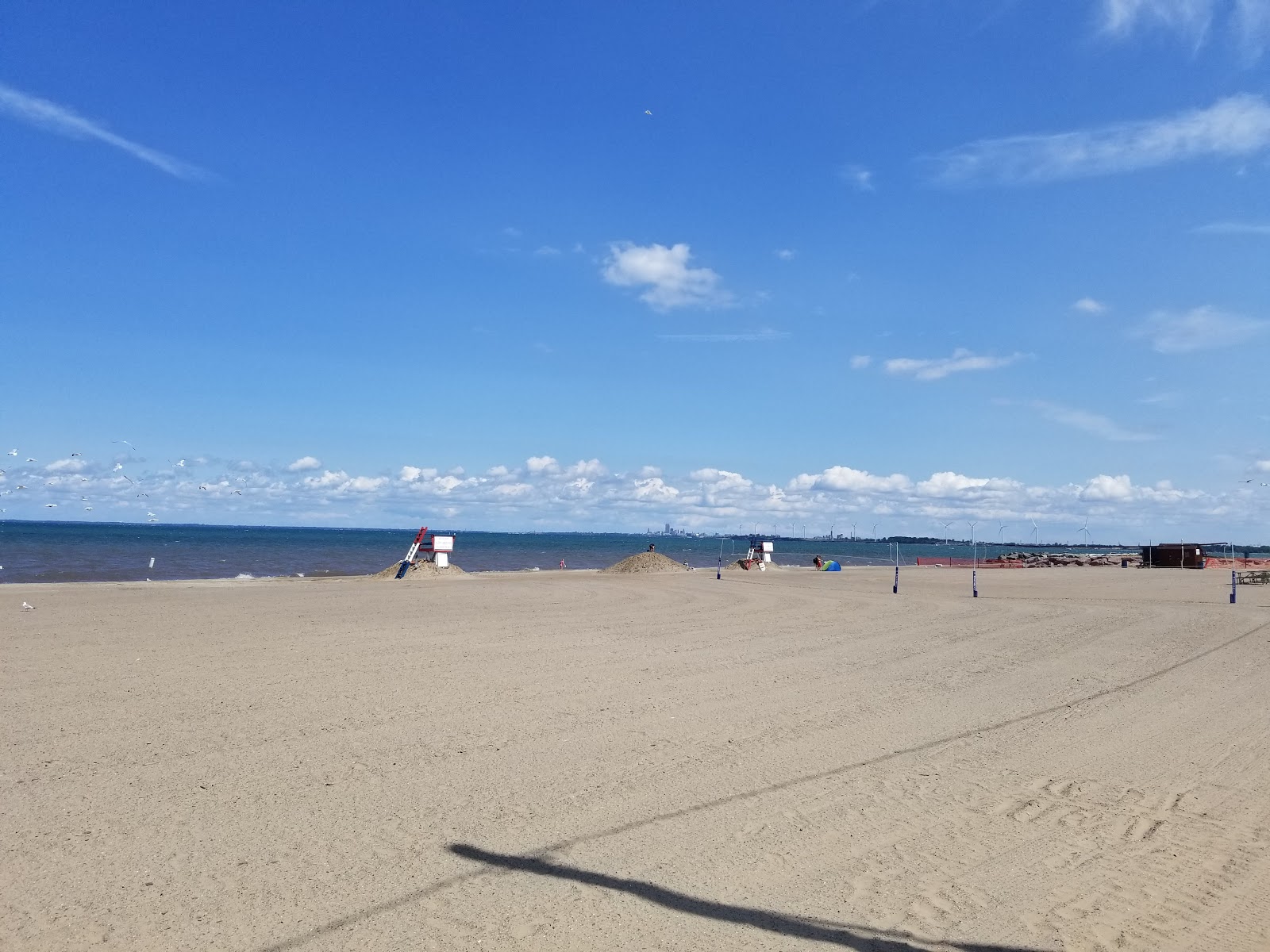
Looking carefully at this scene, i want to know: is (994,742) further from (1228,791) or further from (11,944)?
(11,944)

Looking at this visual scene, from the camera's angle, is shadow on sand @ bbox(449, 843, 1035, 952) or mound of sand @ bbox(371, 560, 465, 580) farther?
mound of sand @ bbox(371, 560, 465, 580)

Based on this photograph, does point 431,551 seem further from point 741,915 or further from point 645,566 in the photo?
point 741,915

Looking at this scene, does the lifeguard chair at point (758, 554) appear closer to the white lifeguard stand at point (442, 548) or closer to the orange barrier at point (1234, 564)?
the white lifeguard stand at point (442, 548)

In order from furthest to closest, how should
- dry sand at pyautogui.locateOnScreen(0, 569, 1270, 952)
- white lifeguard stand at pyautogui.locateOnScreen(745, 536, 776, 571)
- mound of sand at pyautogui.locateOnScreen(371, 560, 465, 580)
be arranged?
white lifeguard stand at pyautogui.locateOnScreen(745, 536, 776, 571), mound of sand at pyautogui.locateOnScreen(371, 560, 465, 580), dry sand at pyautogui.locateOnScreen(0, 569, 1270, 952)

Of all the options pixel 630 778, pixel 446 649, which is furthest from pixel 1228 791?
pixel 446 649

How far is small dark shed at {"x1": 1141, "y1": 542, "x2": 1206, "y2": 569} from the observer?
2894 inches

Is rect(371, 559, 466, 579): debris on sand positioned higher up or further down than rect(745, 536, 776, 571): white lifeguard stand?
further down

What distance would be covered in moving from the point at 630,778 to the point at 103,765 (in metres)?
4.45

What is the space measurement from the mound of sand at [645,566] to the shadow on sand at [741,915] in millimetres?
40521

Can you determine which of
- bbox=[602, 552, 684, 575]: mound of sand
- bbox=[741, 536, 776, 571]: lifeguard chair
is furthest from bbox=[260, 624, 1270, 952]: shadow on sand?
bbox=[741, 536, 776, 571]: lifeguard chair

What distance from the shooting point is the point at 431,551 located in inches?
1556

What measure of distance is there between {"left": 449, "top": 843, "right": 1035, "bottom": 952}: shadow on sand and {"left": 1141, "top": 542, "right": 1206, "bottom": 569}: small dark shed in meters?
80.5

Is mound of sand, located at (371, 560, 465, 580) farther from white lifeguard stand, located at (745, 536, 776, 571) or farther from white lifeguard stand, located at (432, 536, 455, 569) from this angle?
white lifeguard stand, located at (745, 536, 776, 571)

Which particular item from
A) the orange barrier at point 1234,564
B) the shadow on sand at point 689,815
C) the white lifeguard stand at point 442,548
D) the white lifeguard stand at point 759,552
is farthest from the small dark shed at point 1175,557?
the shadow on sand at point 689,815
